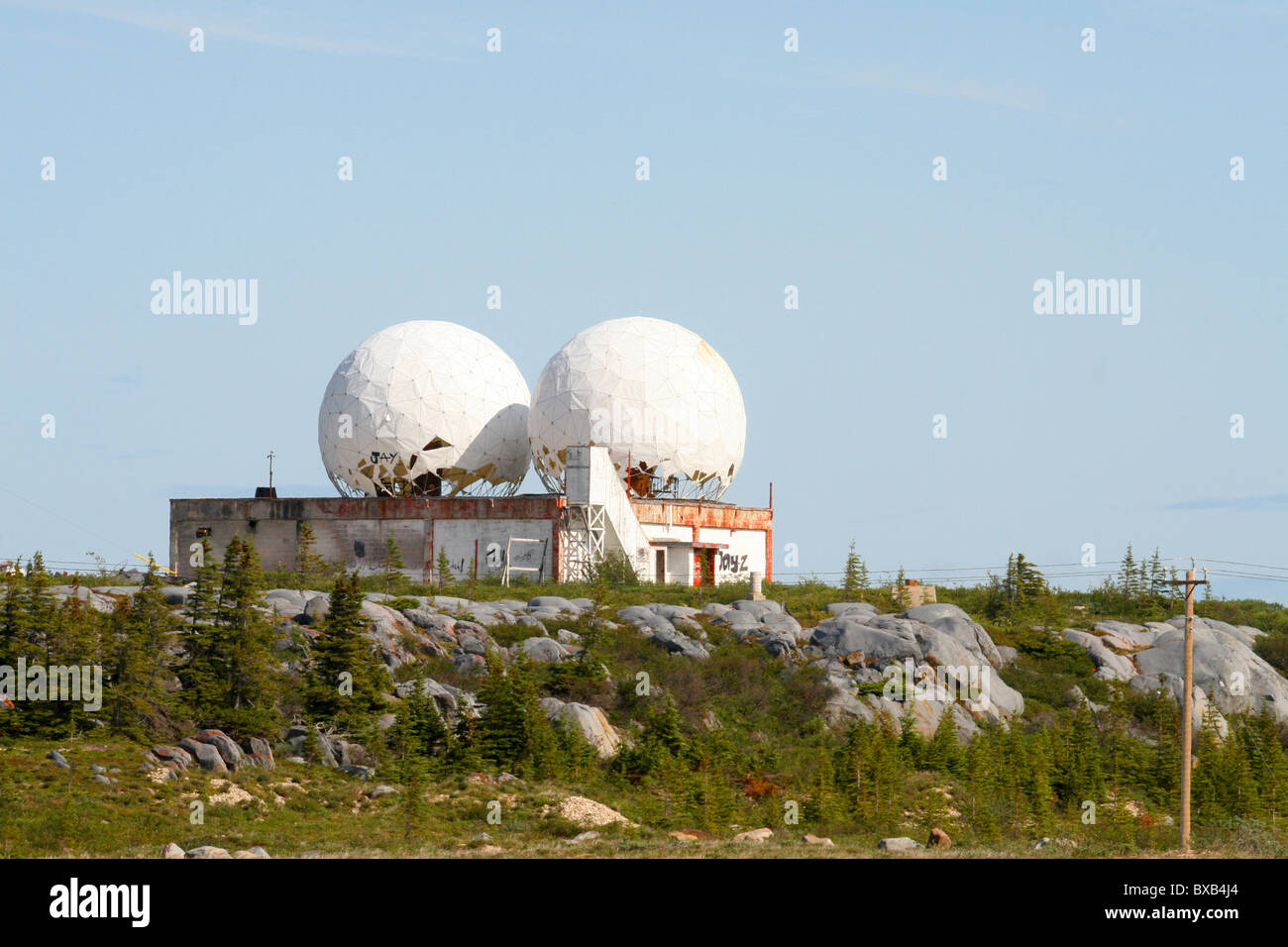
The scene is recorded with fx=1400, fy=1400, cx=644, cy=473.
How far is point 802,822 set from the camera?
23.1 metres

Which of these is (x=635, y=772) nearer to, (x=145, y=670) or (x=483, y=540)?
(x=145, y=670)

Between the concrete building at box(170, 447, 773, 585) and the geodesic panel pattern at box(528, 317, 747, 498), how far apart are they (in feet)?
4.34

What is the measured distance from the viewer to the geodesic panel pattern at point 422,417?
45.8m

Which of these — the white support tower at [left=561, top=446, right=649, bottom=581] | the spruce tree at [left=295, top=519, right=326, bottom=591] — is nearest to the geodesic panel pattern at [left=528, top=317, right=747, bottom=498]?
the white support tower at [left=561, top=446, right=649, bottom=581]

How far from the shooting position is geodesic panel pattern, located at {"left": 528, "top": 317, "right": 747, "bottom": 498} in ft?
142

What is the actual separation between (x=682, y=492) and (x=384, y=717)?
830 inches

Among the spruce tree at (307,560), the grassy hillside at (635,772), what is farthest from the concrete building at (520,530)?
the grassy hillside at (635,772)

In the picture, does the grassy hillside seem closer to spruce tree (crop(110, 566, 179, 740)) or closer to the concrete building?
spruce tree (crop(110, 566, 179, 740))

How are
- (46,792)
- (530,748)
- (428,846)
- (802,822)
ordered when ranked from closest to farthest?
1. (428,846)
2. (46,792)
3. (802,822)
4. (530,748)

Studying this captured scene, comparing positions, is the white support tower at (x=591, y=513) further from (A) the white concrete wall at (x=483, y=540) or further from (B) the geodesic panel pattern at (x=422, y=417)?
(B) the geodesic panel pattern at (x=422, y=417)
